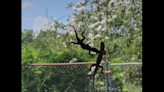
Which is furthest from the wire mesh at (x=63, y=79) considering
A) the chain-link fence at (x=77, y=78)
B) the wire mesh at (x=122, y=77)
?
the wire mesh at (x=122, y=77)

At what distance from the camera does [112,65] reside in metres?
1.56

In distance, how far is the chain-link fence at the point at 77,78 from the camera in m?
1.45

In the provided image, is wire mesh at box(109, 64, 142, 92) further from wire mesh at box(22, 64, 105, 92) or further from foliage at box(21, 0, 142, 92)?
wire mesh at box(22, 64, 105, 92)

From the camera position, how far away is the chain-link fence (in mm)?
1449

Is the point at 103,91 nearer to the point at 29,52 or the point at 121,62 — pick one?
the point at 121,62

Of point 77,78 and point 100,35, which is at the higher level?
point 100,35

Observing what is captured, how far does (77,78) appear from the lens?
1.60 metres

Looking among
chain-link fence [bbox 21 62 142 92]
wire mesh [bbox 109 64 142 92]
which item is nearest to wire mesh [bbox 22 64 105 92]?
chain-link fence [bbox 21 62 142 92]

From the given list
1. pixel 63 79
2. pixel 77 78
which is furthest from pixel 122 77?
pixel 63 79

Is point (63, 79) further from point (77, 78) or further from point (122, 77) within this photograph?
point (122, 77)

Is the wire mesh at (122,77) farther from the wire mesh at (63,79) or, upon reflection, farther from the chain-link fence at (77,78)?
the wire mesh at (63,79)

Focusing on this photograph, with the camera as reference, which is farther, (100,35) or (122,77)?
(122,77)
